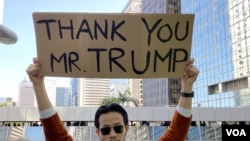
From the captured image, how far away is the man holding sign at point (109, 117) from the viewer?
4.81 ft

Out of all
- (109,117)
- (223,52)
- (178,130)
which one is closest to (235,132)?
(178,130)

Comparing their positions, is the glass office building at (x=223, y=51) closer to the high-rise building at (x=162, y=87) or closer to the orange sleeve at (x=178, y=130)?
the high-rise building at (x=162, y=87)

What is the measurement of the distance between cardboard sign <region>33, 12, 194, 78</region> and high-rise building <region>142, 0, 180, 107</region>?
64746 millimetres

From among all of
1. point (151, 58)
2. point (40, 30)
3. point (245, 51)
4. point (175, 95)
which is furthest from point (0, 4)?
point (175, 95)

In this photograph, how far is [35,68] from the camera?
1.66m

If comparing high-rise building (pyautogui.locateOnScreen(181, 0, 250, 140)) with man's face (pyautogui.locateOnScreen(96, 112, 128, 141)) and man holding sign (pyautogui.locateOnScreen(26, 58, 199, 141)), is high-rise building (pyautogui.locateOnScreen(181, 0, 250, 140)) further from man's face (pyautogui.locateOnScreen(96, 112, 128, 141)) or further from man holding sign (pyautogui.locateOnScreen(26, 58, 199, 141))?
man's face (pyautogui.locateOnScreen(96, 112, 128, 141))

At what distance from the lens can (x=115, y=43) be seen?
1.79 meters

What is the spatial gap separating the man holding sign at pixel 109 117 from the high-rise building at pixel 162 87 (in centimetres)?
6484

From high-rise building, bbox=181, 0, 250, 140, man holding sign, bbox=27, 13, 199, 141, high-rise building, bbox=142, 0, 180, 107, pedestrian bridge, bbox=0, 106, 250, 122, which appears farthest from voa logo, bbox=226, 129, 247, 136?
high-rise building, bbox=142, 0, 180, 107

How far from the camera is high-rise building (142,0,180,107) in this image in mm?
70312

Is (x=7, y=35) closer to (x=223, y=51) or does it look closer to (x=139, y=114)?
(x=139, y=114)

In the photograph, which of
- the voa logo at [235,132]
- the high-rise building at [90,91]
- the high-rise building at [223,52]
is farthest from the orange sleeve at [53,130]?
the high-rise building at [90,91]

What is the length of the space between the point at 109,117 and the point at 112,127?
0.18 feet

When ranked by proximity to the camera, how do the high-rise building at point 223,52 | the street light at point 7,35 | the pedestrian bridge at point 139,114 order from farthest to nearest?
1. the high-rise building at point 223,52
2. the pedestrian bridge at point 139,114
3. the street light at point 7,35
